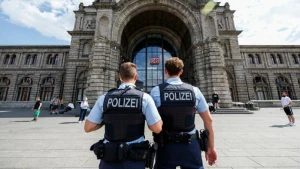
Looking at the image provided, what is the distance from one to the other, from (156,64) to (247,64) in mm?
21813

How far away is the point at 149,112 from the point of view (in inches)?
62.1

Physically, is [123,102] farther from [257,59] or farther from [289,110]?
[257,59]

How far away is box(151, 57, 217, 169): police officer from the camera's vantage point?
1.65m

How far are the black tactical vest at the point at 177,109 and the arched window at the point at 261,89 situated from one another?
35.3 meters

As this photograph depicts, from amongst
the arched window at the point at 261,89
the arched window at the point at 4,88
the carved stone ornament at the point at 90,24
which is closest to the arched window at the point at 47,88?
the arched window at the point at 4,88

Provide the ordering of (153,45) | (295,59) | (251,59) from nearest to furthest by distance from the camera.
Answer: (153,45), (251,59), (295,59)

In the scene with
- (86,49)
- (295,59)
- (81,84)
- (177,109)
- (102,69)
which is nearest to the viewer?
(177,109)

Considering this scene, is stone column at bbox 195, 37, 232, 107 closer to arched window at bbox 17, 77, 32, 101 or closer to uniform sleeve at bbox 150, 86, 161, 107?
uniform sleeve at bbox 150, 86, 161, 107

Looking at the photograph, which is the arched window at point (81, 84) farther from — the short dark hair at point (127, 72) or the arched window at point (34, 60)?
the short dark hair at point (127, 72)

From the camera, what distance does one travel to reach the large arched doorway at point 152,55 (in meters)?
21.5

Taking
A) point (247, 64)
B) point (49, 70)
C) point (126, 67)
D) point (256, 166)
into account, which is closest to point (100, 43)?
point (126, 67)

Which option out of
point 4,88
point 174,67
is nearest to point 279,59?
point 174,67

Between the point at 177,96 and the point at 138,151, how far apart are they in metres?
0.85

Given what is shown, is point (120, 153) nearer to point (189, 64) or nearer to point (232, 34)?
point (189, 64)
